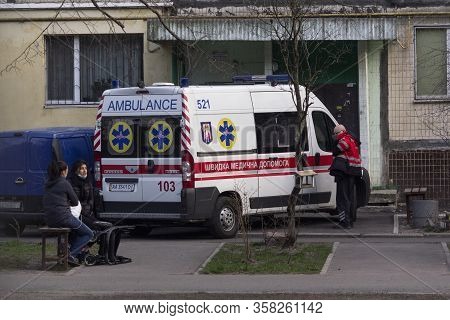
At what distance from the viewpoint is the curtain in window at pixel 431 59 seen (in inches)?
825

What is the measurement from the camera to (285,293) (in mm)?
10758

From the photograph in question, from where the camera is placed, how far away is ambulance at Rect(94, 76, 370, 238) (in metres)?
15.4

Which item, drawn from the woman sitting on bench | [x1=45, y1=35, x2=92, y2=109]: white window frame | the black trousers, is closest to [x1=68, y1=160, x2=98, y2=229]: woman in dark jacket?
the woman sitting on bench

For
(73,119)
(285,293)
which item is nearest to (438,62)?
(73,119)

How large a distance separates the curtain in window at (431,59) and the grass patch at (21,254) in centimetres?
983

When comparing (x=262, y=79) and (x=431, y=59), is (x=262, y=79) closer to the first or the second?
(x=262, y=79)

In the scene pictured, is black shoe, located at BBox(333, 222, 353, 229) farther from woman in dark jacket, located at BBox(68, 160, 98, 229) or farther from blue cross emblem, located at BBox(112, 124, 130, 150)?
woman in dark jacket, located at BBox(68, 160, 98, 229)

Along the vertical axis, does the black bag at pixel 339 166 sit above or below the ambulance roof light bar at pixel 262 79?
below

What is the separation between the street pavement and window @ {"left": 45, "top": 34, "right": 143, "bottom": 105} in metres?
6.81

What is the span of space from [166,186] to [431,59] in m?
8.24

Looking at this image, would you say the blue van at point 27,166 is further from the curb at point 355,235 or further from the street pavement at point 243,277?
the curb at point 355,235

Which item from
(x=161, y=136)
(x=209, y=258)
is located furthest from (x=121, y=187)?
(x=209, y=258)

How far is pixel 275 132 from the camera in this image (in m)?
16.5

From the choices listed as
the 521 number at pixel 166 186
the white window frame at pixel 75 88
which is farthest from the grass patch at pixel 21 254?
the white window frame at pixel 75 88
